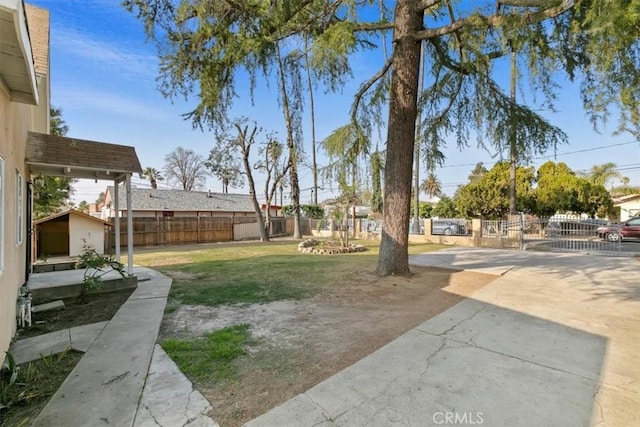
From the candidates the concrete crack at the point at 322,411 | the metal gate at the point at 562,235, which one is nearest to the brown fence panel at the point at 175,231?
the metal gate at the point at 562,235

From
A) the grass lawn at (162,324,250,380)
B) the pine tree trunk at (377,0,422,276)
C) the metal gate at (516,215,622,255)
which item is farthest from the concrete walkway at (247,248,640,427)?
the metal gate at (516,215,622,255)

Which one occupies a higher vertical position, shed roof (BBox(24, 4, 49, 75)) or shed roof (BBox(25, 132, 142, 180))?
shed roof (BBox(24, 4, 49, 75))

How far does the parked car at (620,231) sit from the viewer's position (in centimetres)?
1374

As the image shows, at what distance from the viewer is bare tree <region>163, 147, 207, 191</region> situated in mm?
44688

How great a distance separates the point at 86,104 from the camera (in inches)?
429

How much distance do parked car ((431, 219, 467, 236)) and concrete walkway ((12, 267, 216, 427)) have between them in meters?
15.4

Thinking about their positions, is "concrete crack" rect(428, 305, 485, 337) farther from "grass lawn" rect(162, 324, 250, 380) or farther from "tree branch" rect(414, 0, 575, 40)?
"tree branch" rect(414, 0, 575, 40)

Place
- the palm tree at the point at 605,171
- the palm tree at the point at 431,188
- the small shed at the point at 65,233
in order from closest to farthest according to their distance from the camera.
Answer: the small shed at the point at 65,233 → the palm tree at the point at 605,171 → the palm tree at the point at 431,188

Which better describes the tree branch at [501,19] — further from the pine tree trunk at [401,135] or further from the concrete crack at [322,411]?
the concrete crack at [322,411]

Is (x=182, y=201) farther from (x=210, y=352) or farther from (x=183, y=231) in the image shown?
(x=210, y=352)

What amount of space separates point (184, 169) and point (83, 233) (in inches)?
1293

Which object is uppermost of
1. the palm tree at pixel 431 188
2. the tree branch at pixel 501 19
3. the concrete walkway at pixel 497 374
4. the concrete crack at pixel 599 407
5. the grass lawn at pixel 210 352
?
the palm tree at pixel 431 188

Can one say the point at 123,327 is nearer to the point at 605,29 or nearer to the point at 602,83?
the point at 605,29

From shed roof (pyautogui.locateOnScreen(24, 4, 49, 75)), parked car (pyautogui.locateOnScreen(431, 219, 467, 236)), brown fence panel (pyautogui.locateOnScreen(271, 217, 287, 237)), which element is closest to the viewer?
shed roof (pyautogui.locateOnScreen(24, 4, 49, 75))
